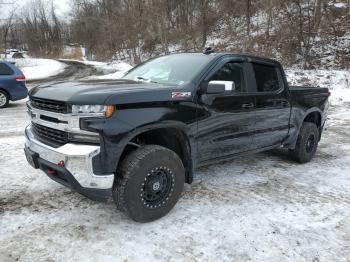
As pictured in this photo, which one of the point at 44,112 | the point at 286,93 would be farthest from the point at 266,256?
the point at 286,93

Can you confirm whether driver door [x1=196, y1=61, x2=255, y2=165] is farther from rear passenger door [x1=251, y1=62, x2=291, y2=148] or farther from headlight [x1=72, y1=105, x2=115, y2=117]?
headlight [x1=72, y1=105, x2=115, y2=117]

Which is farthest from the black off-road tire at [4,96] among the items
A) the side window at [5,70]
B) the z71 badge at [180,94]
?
the z71 badge at [180,94]

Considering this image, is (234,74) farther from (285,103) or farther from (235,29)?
(235,29)

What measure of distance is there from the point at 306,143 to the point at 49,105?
13.6ft

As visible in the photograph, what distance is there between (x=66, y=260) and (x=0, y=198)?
5.67 feet

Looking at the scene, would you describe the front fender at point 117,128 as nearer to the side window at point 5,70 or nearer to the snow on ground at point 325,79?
the side window at point 5,70

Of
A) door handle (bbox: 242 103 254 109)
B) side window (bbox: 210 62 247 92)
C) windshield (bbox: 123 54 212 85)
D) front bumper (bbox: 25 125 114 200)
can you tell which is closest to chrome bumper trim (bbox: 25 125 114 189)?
→ front bumper (bbox: 25 125 114 200)

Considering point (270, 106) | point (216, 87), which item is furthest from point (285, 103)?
point (216, 87)

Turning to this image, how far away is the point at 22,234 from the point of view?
12.2ft

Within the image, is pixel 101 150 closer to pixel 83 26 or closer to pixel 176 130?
pixel 176 130

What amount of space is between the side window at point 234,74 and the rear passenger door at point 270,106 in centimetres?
26

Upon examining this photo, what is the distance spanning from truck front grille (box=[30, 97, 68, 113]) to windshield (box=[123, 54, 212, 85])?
1.31 metres

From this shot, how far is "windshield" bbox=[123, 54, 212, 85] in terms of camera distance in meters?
4.50

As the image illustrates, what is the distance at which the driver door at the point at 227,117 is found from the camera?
14.4 ft
